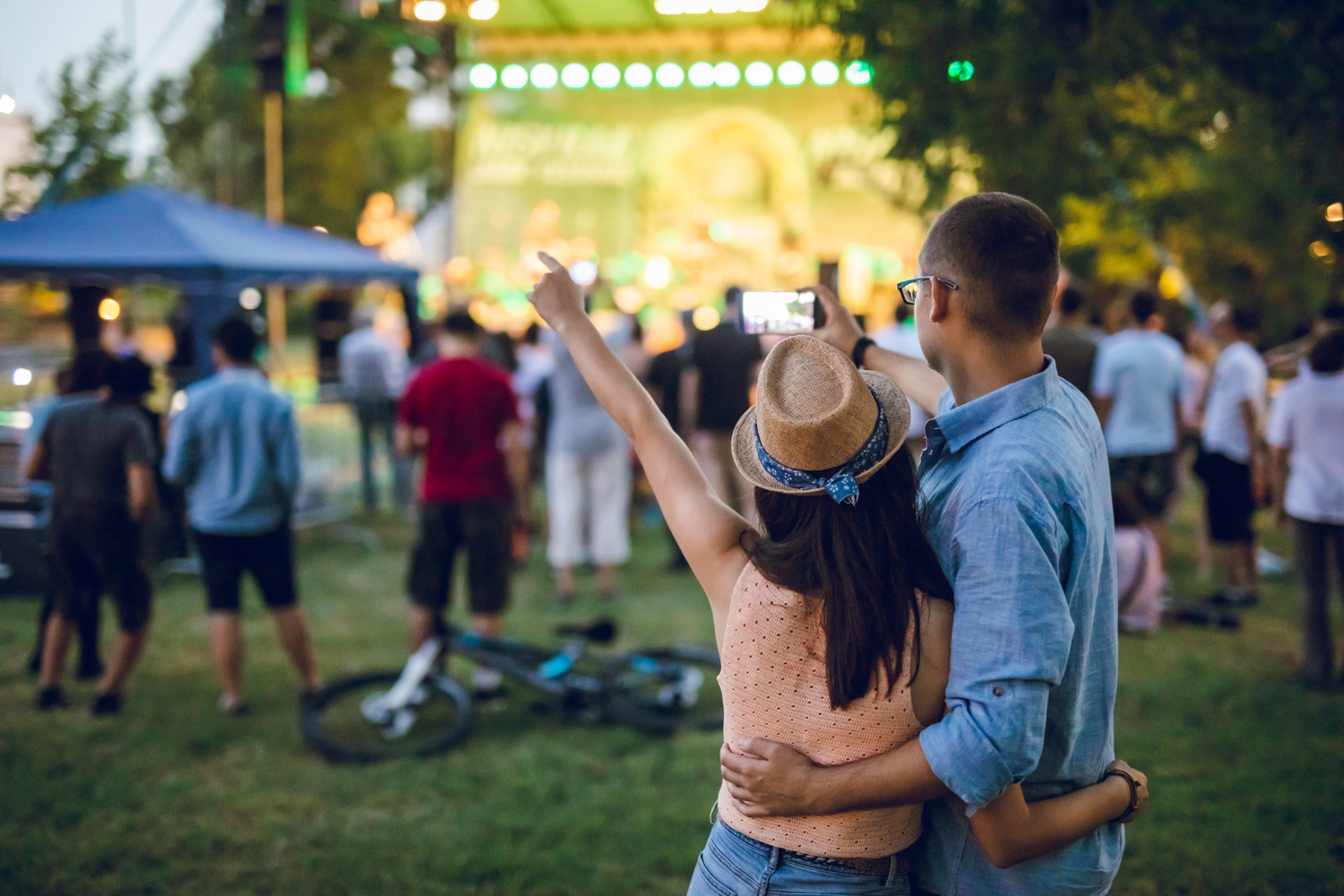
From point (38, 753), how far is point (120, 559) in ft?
3.34

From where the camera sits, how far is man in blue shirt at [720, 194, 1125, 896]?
1232 millimetres

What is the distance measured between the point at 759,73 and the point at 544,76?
5.08 metres

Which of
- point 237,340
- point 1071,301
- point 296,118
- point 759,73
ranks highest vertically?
point 759,73

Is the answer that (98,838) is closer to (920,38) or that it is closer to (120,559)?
(120,559)

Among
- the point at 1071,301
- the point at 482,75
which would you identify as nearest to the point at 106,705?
the point at 1071,301

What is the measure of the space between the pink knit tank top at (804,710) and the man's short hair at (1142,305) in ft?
18.3

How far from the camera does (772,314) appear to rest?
6.69 feet

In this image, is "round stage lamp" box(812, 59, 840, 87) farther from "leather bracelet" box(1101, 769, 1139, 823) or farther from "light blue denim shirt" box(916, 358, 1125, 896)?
"leather bracelet" box(1101, 769, 1139, 823)

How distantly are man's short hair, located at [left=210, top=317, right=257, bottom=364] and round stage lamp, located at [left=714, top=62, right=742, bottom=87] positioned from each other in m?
19.6

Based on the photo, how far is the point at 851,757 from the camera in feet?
4.61

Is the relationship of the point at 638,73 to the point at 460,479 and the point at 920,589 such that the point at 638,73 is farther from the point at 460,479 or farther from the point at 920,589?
the point at 920,589

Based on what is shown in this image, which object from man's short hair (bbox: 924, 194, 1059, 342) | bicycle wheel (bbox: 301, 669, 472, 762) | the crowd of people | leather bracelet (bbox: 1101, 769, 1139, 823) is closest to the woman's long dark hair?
the crowd of people

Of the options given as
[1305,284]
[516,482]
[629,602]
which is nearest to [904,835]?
[516,482]

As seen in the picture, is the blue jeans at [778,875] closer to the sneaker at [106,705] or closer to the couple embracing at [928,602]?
the couple embracing at [928,602]
